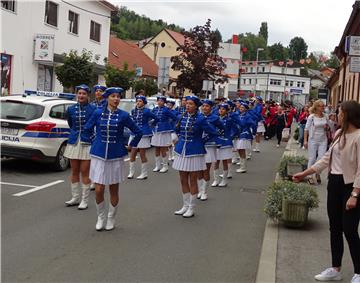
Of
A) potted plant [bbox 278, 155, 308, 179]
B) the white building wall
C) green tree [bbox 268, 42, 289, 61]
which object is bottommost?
potted plant [bbox 278, 155, 308, 179]

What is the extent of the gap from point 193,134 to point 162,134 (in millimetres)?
5324

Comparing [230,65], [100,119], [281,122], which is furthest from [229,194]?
[230,65]

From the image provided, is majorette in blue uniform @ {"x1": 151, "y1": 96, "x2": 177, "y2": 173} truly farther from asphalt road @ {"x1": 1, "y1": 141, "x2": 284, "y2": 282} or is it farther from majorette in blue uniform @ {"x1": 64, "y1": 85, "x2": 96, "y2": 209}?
majorette in blue uniform @ {"x1": 64, "y1": 85, "x2": 96, "y2": 209}

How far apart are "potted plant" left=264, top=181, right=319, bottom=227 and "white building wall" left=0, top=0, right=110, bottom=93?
1929 centimetres

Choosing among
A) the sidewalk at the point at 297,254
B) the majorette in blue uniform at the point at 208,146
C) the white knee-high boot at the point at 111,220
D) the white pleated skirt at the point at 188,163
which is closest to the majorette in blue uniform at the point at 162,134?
the majorette in blue uniform at the point at 208,146

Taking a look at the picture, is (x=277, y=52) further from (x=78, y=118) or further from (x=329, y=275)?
(x=329, y=275)

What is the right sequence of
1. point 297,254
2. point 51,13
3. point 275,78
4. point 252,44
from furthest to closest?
1. point 252,44
2. point 275,78
3. point 51,13
4. point 297,254

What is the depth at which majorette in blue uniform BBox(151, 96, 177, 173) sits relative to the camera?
46.1 ft

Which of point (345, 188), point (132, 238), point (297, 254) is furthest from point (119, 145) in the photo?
point (345, 188)

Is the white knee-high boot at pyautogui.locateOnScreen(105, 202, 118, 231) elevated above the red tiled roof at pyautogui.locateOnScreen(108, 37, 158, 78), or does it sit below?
below

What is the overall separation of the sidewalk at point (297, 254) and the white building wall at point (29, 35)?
19782 millimetres

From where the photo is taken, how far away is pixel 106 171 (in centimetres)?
734

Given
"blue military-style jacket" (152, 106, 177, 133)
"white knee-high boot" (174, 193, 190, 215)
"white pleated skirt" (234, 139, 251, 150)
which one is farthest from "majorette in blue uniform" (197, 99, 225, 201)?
"white pleated skirt" (234, 139, 251, 150)

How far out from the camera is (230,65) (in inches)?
1917
